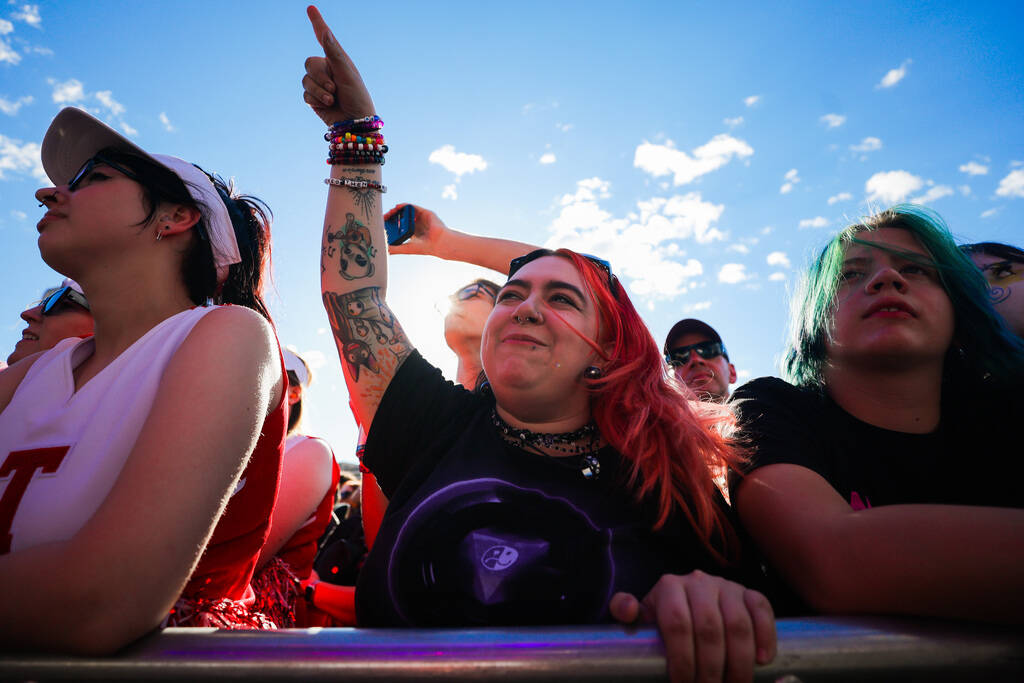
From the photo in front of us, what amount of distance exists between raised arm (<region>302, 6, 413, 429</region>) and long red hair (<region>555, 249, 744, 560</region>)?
829 mm

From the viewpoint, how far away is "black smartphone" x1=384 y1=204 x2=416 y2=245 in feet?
9.76

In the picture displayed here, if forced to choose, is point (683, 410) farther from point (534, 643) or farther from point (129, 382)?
point (129, 382)

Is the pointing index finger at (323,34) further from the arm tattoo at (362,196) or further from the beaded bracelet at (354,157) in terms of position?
the arm tattoo at (362,196)

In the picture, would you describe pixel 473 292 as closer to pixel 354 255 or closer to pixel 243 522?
pixel 354 255

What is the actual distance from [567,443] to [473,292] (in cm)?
235

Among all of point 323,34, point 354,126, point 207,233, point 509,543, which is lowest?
point 509,543

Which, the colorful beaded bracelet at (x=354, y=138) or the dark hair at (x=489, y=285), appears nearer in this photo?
the colorful beaded bracelet at (x=354, y=138)

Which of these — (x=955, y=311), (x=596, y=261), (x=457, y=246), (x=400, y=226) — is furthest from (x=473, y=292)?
(x=955, y=311)

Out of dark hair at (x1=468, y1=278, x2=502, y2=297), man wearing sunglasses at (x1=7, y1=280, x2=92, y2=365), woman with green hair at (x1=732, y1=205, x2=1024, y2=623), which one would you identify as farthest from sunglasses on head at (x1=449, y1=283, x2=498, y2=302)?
man wearing sunglasses at (x1=7, y1=280, x2=92, y2=365)

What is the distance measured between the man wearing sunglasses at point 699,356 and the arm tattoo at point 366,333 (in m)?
3.25

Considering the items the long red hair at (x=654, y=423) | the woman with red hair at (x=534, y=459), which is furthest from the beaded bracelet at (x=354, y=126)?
the long red hair at (x=654, y=423)

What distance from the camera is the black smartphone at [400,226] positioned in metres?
2.97

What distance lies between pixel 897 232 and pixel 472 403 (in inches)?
72.8

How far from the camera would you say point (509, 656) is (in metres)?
0.76
